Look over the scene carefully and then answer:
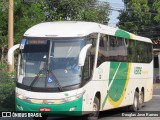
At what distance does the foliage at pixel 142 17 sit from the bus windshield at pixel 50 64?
38.4m

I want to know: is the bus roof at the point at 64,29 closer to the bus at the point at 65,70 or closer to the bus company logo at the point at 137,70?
the bus at the point at 65,70

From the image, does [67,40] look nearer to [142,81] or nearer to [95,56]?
[95,56]

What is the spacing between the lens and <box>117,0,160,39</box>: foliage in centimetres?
5391

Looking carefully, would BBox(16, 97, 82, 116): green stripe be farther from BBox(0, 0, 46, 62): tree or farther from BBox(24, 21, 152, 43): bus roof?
BBox(0, 0, 46, 62): tree

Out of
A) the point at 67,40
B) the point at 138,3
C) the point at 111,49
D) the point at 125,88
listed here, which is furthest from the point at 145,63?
the point at 138,3

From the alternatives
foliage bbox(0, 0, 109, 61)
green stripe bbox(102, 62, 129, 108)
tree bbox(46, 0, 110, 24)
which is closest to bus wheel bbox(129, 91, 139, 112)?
green stripe bbox(102, 62, 129, 108)

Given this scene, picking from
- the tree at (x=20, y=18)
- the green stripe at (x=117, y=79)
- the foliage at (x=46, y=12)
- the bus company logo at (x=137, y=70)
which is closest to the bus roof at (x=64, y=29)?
the green stripe at (x=117, y=79)

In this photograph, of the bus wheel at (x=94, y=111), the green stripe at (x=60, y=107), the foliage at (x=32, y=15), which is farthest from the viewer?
the foliage at (x=32, y=15)

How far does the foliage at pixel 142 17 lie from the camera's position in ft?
177

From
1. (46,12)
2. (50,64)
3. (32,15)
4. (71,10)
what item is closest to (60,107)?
(50,64)

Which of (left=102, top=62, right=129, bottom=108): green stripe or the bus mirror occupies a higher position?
the bus mirror

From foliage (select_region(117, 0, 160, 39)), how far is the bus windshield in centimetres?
3840

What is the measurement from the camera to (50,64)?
14781 mm

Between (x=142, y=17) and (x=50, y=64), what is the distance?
139 feet
